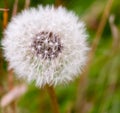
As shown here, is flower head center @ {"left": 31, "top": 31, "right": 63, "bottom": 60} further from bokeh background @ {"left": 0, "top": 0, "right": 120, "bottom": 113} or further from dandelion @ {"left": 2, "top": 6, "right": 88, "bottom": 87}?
bokeh background @ {"left": 0, "top": 0, "right": 120, "bottom": 113}

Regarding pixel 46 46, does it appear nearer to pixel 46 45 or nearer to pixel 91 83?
pixel 46 45

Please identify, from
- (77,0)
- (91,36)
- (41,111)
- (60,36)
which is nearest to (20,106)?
(41,111)

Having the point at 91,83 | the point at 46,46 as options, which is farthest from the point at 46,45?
the point at 91,83

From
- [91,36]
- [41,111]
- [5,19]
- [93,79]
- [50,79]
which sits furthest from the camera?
[91,36]

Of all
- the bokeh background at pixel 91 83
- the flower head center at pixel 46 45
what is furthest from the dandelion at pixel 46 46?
the bokeh background at pixel 91 83

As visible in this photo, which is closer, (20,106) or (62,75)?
(62,75)

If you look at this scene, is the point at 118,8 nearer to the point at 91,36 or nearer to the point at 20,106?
the point at 91,36

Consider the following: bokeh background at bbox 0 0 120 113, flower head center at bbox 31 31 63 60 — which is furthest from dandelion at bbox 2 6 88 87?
bokeh background at bbox 0 0 120 113
